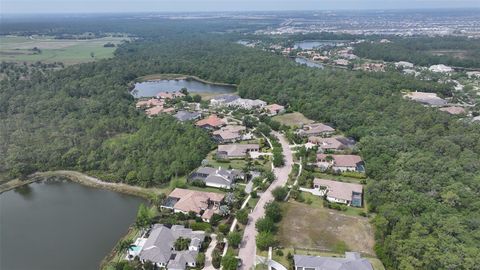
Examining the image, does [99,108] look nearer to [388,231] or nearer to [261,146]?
[261,146]

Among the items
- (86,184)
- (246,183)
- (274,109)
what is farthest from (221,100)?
(86,184)

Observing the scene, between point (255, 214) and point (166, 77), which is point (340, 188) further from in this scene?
point (166, 77)

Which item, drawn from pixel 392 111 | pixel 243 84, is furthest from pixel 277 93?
pixel 392 111

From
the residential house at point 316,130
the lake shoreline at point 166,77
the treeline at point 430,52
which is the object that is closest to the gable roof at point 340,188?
the residential house at point 316,130

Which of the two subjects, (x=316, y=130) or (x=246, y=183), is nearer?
(x=246, y=183)

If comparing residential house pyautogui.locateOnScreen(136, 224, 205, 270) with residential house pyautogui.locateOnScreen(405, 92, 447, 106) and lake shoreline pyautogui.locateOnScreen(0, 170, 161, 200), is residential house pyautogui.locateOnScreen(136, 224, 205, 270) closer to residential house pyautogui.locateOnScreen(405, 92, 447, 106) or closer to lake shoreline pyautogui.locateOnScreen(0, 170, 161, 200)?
lake shoreline pyautogui.locateOnScreen(0, 170, 161, 200)
